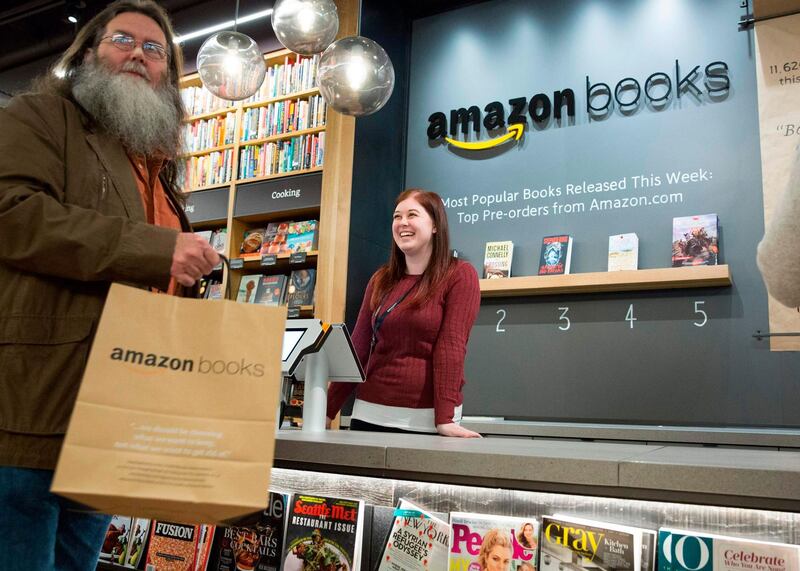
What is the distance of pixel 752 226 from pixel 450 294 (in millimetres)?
2198

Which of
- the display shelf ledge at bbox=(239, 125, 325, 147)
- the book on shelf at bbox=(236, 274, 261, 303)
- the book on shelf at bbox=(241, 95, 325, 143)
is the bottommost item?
the book on shelf at bbox=(236, 274, 261, 303)

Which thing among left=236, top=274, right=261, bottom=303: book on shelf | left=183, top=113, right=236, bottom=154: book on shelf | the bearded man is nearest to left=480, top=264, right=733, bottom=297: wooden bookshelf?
left=236, top=274, right=261, bottom=303: book on shelf

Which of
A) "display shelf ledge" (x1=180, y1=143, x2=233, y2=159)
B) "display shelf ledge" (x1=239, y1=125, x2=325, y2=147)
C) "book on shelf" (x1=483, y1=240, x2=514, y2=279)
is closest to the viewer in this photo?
"book on shelf" (x1=483, y1=240, x2=514, y2=279)

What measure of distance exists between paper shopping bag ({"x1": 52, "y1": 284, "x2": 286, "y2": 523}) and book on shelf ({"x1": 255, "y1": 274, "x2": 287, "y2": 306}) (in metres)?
3.92

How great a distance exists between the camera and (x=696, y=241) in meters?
3.84

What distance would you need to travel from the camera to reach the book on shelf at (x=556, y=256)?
4.18m

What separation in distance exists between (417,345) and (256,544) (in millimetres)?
965

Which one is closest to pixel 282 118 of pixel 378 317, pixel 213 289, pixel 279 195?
pixel 279 195

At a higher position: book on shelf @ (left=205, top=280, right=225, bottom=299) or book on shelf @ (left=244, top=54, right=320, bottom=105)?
book on shelf @ (left=244, top=54, right=320, bottom=105)

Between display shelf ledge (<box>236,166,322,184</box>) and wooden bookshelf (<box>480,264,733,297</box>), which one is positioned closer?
wooden bookshelf (<box>480,264,733,297</box>)

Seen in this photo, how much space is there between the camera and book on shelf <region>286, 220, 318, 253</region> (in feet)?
15.6

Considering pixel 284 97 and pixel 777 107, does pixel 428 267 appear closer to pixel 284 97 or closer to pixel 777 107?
pixel 777 107

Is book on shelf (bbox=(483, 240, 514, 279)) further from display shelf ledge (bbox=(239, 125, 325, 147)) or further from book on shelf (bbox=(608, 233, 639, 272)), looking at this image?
display shelf ledge (bbox=(239, 125, 325, 147))

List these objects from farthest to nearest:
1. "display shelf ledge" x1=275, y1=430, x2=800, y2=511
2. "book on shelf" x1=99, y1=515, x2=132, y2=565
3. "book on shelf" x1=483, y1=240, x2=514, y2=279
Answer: "book on shelf" x1=483, y1=240, x2=514, y2=279 → "book on shelf" x1=99, y1=515, x2=132, y2=565 → "display shelf ledge" x1=275, y1=430, x2=800, y2=511
